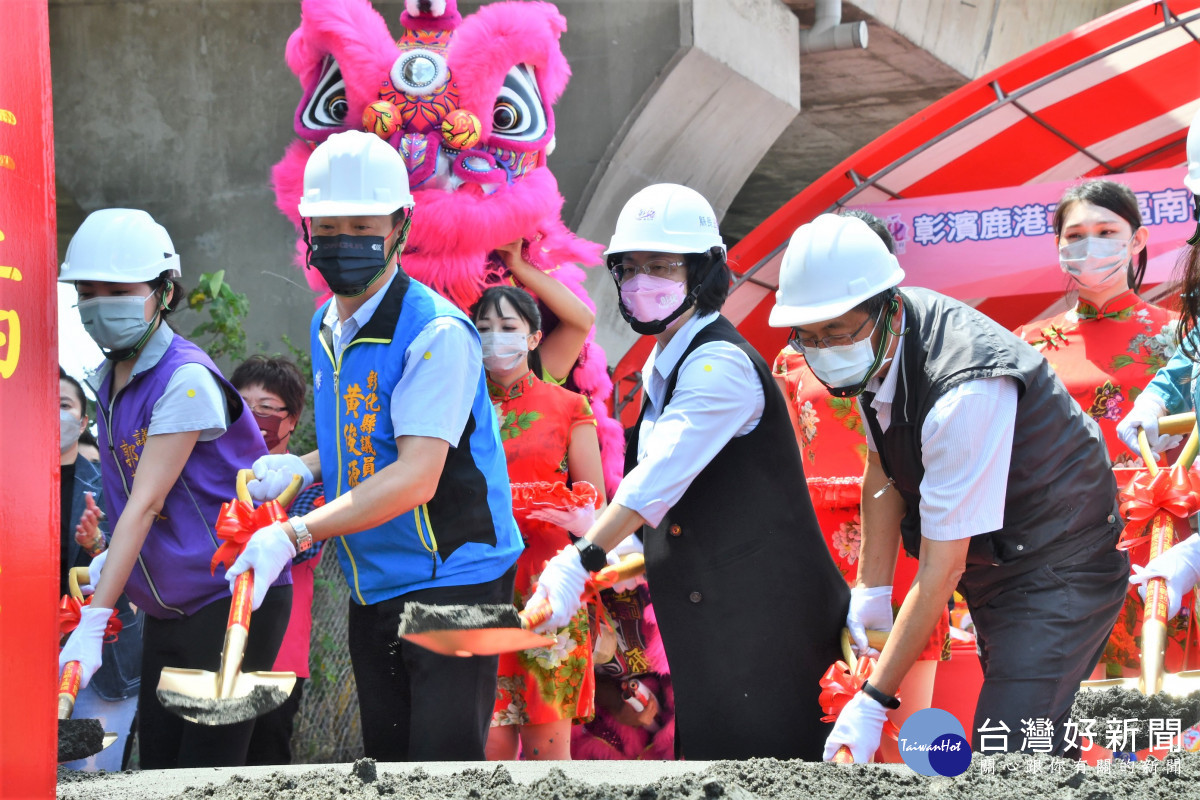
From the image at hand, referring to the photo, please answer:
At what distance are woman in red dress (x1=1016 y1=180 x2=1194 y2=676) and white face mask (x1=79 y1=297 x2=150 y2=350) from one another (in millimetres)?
2806

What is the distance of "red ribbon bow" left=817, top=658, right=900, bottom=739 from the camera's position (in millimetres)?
2607

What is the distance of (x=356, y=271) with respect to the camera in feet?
9.99

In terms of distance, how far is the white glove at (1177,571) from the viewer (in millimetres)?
2879

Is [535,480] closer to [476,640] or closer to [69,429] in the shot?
[476,640]

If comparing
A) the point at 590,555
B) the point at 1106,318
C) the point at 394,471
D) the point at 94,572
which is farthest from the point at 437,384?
the point at 1106,318

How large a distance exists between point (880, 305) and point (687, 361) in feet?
1.46

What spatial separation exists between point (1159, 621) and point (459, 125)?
9.52 feet

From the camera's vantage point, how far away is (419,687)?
2883mm

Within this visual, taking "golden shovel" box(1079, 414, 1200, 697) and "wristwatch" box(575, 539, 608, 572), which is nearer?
"golden shovel" box(1079, 414, 1200, 697)

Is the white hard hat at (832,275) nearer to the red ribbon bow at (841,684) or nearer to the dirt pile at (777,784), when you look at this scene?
the red ribbon bow at (841,684)

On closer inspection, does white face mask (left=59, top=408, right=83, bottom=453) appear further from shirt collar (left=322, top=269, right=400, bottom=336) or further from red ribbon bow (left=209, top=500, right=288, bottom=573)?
shirt collar (left=322, top=269, right=400, bottom=336)

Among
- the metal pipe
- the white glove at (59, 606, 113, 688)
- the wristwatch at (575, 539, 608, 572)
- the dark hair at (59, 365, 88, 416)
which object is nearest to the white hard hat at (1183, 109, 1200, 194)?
the wristwatch at (575, 539, 608, 572)

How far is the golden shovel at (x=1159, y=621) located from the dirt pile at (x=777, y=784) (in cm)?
29

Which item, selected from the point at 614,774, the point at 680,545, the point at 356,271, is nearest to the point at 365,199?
the point at 356,271
